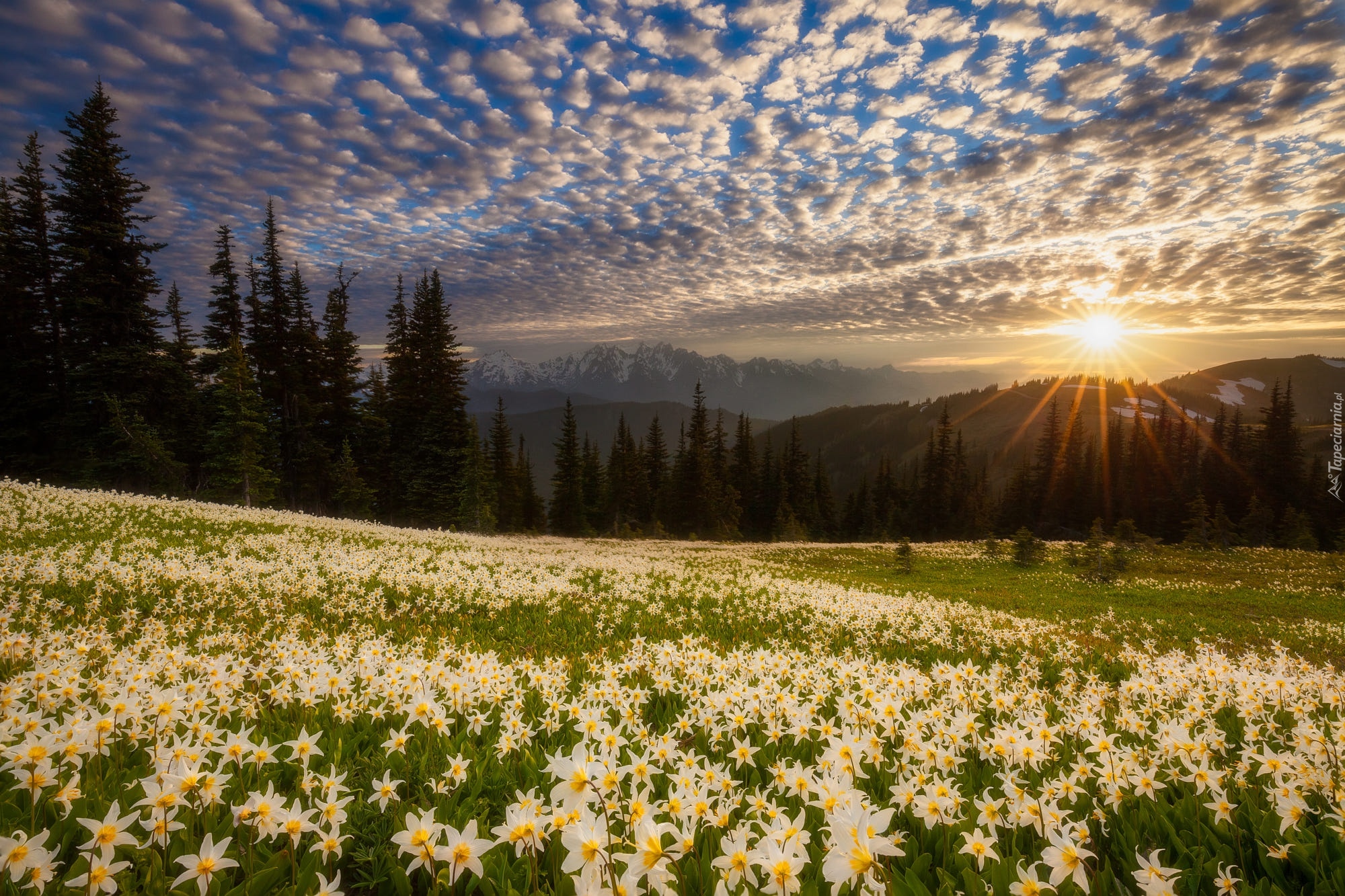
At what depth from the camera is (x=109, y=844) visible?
6.78 feet

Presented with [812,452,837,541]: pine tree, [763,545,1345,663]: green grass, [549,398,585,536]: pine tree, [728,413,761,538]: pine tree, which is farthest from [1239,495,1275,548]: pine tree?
[549,398,585,536]: pine tree

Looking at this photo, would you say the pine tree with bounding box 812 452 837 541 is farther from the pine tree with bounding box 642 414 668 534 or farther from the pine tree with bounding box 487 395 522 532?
the pine tree with bounding box 487 395 522 532

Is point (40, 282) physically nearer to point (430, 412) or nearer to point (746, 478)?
point (430, 412)

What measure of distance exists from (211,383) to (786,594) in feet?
152

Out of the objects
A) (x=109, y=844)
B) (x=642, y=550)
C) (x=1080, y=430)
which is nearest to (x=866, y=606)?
(x=109, y=844)

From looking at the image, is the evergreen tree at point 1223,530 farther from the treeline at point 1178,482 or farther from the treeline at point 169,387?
the treeline at point 169,387

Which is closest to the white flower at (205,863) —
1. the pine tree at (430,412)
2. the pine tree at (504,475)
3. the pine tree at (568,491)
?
the pine tree at (430,412)

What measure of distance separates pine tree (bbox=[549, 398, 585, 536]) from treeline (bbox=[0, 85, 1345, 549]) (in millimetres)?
299

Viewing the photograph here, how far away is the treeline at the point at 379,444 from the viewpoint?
3141cm

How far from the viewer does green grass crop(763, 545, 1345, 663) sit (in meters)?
→ 14.3

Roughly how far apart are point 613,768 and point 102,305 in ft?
145

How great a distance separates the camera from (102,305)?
102 feet

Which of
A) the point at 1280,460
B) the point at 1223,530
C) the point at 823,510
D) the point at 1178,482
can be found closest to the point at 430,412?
the point at 823,510

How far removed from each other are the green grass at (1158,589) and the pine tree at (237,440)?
34.2 metres
